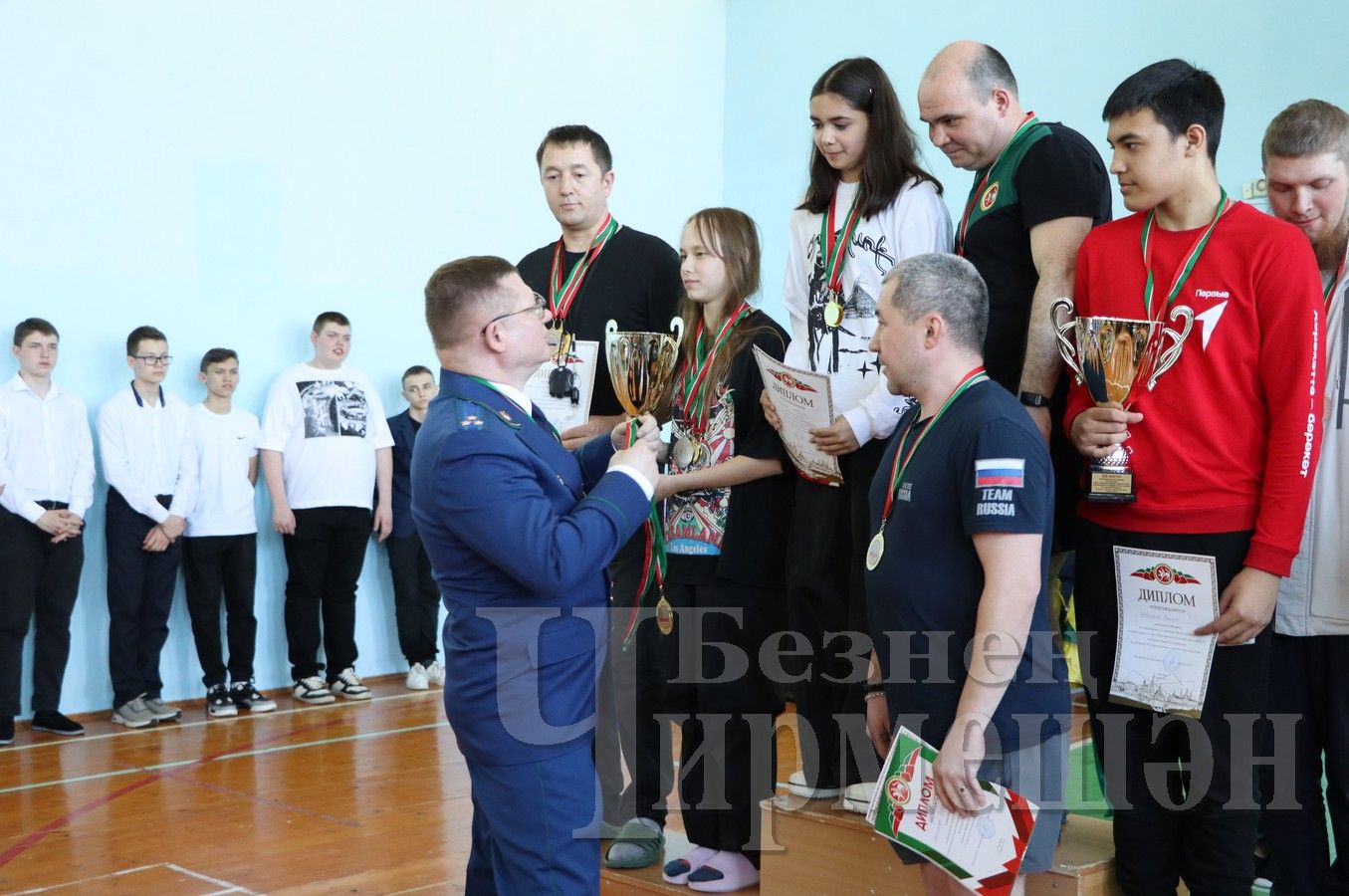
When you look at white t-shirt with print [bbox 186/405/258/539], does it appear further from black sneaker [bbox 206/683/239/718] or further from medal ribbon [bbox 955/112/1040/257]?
medal ribbon [bbox 955/112/1040/257]

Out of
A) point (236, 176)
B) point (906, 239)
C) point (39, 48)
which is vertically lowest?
point (906, 239)

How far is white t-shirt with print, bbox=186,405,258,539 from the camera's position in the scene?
638 cm

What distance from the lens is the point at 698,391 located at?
314cm

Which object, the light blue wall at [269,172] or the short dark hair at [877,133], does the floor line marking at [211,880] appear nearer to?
the short dark hair at [877,133]

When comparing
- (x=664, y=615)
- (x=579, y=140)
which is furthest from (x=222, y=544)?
(x=664, y=615)

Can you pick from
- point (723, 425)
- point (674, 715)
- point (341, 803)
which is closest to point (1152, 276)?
point (723, 425)

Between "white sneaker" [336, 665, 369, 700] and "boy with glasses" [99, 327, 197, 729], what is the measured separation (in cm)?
87

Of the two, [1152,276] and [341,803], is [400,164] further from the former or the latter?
[1152,276]

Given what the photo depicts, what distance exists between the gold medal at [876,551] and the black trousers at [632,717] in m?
1.06

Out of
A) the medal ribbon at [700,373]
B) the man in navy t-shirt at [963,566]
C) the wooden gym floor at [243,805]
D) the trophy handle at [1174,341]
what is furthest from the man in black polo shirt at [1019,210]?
the wooden gym floor at [243,805]

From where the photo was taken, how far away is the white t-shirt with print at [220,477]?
638cm

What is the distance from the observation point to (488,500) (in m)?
2.22

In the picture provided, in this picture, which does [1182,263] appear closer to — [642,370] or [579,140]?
[642,370]

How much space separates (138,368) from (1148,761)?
205 inches
